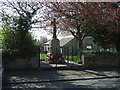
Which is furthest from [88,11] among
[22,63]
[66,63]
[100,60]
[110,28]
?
[22,63]

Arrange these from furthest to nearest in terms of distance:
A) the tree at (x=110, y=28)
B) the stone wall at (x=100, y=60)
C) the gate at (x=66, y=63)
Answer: the stone wall at (x=100, y=60)
the gate at (x=66, y=63)
the tree at (x=110, y=28)

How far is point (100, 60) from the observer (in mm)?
13023

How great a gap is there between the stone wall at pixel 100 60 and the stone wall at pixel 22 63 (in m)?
3.85

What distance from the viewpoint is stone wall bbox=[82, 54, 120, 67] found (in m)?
12.7

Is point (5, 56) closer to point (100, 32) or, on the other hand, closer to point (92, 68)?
point (92, 68)

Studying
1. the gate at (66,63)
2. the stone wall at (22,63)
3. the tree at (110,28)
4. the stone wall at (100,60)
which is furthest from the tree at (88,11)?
the stone wall at (22,63)

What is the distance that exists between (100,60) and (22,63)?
6.29 meters

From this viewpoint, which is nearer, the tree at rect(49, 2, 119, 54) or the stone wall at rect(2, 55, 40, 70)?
the tree at rect(49, 2, 119, 54)

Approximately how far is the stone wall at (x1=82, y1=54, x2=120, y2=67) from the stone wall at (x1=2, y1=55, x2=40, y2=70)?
385cm

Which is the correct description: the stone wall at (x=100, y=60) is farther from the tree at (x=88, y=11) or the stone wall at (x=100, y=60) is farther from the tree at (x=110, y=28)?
the tree at (x=88, y=11)

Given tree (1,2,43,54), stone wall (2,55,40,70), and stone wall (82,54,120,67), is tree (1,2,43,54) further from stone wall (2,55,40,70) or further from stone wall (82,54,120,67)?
stone wall (82,54,120,67)

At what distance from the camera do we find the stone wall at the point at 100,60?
41.7 feet

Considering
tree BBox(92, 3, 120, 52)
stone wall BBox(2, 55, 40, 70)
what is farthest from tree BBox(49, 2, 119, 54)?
stone wall BBox(2, 55, 40, 70)

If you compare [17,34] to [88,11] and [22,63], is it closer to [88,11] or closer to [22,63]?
[22,63]
